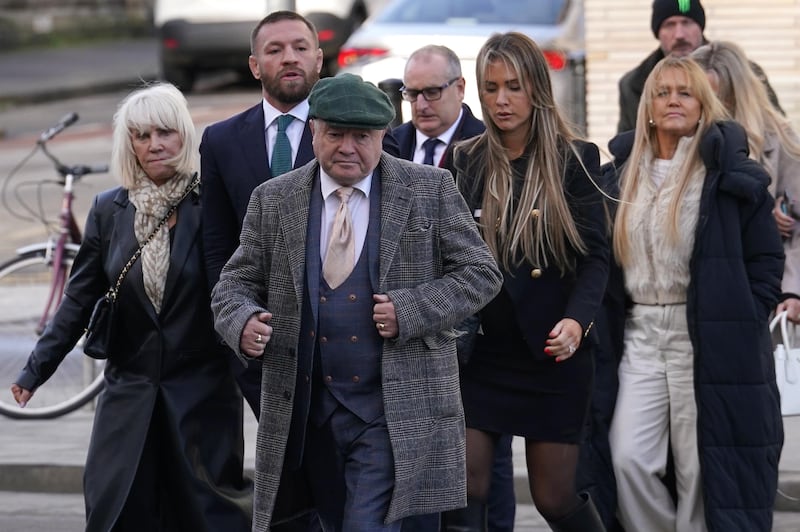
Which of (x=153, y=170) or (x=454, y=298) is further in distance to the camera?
(x=153, y=170)

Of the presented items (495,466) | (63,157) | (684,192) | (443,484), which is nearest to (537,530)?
(495,466)

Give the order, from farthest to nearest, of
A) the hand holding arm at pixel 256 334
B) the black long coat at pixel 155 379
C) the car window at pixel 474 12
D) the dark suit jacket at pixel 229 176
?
the car window at pixel 474 12 → the black long coat at pixel 155 379 → the dark suit jacket at pixel 229 176 → the hand holding arm at pixel 256 334

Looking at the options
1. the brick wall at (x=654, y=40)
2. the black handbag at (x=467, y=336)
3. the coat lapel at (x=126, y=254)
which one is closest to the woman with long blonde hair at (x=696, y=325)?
the black handbag at (x=467, y=336)

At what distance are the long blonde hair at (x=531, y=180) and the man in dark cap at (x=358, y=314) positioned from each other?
0.55 metres

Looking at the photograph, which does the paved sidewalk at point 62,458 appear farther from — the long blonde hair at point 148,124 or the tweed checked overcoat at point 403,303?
the tweed checked overcoat at point 403,303

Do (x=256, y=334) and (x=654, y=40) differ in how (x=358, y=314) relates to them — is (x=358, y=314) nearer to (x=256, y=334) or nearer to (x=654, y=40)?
(x=256, y=334)

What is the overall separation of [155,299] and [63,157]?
36.5 ft

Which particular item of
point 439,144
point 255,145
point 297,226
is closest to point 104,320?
point 255,145

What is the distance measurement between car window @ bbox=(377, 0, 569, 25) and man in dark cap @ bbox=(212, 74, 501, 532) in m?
7.47

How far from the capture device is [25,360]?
8812mm

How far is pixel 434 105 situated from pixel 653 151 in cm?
99

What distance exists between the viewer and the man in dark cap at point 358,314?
14.6 feet

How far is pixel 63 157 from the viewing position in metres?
16.3

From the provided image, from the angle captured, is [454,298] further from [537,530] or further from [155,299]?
[537,530]
